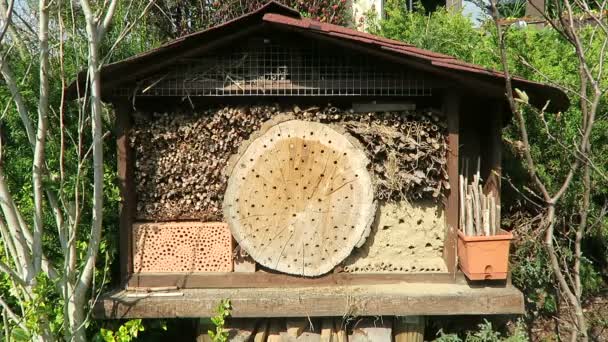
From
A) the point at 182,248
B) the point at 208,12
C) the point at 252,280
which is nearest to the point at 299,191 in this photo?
the point at 252,280

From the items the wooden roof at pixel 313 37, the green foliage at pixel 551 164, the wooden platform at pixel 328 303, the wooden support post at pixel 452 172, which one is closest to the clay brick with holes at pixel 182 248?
the wooden platform at pixel 328 303

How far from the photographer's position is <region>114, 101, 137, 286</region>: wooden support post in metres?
4.03

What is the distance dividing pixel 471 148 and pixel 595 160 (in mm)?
1453

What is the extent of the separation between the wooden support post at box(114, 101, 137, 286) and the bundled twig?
2.60m

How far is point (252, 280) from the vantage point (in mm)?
4086

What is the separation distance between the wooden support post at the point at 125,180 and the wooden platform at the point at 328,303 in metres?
0.29

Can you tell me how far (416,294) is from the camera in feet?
12.5

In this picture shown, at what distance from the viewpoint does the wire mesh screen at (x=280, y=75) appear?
3.88 meters

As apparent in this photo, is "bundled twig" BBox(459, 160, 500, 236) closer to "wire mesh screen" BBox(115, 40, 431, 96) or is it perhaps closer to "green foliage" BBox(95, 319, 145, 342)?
"wire mesh screen" BBox(115, 40, 431, 96)

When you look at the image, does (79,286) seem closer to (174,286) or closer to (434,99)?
(174,286)

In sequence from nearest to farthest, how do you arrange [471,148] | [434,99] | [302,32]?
[302,32], [434,99], [471,148]

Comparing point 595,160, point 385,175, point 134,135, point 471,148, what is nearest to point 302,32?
point 385,175

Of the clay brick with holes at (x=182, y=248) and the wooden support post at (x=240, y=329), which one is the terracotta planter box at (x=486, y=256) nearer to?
the wooden support post at (x=240, y=329)

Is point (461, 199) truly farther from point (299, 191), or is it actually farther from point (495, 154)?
point (299, 191)
